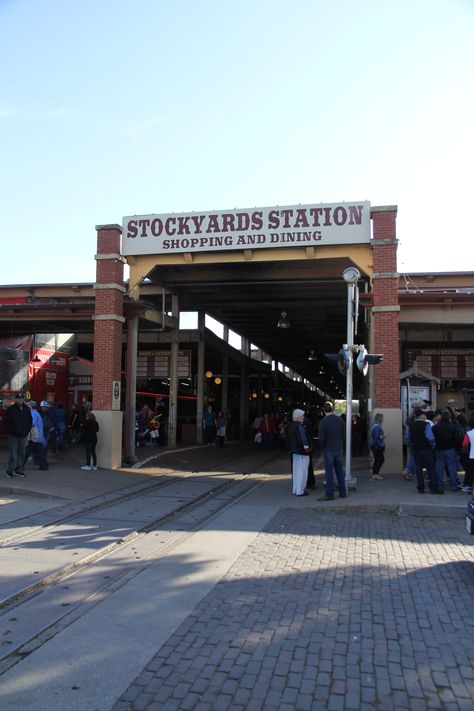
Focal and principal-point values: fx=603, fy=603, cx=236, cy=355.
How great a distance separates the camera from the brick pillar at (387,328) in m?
14.4

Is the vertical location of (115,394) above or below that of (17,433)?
above

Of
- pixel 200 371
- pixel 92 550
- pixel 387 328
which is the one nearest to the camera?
pixel 92 550

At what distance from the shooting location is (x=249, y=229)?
1563 centimetres

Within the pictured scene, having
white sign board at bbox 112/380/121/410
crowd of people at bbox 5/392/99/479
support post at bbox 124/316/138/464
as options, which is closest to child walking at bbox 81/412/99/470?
crowd of people at bbox 5/392/99/479

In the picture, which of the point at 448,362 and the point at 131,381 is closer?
the point at 131,381

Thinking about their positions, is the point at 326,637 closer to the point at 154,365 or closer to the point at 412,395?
the point at 412,395

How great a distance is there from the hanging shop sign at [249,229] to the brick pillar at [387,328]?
0.42 meters

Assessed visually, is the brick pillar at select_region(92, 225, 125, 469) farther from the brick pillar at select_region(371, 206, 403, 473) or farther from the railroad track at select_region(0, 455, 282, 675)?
the brick pillar at select_region(371, 206, 403, 473)

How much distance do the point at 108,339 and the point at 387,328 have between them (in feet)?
23.3

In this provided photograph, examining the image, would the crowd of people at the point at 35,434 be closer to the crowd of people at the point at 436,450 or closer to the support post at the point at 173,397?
the support post at the point at 173,397

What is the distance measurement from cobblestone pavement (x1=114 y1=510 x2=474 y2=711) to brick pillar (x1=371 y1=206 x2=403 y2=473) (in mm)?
6642

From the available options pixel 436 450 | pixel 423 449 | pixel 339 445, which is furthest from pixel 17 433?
pixel 436 450

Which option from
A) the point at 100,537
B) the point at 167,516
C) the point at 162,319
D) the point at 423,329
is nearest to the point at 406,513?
the point at 167,516

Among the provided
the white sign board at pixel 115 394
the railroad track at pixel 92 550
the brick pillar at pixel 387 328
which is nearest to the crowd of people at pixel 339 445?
the brick pillar at pixel 387 328
